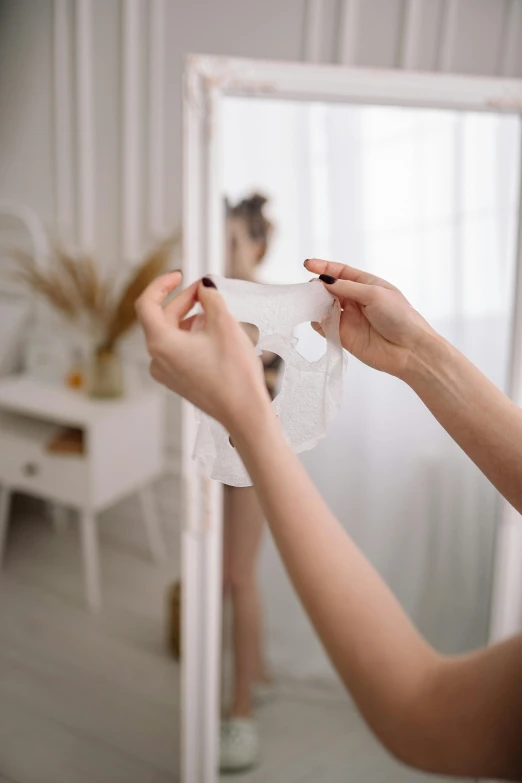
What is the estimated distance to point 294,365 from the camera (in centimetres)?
83

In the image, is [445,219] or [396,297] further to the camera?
[445,219]

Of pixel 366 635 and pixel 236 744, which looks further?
pixel 236 744

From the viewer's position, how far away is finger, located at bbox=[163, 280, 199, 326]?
70 cm

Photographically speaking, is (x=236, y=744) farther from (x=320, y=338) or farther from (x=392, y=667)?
(x=392, y=667)

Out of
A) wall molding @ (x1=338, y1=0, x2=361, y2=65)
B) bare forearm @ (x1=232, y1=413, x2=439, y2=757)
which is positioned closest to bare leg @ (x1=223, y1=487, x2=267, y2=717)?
bare forearm @ (x1=232, y1=413, x2=439, y2=757)

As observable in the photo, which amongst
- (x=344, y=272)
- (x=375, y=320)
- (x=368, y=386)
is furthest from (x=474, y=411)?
(x=368, y=386)

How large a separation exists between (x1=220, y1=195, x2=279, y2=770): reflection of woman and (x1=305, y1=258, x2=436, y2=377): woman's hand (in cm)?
A: 47

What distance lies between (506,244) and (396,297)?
80 centimetres

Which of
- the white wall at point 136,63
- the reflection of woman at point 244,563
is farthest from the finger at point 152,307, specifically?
the white wall at point 136,63

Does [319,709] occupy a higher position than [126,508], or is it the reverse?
[126,508]

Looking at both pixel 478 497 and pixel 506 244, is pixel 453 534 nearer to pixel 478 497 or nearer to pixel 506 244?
pixel 478 497

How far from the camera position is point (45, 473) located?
5.05ft

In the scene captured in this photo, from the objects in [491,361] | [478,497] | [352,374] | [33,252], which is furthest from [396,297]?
[33,252]

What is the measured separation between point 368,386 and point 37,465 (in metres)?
0.79
